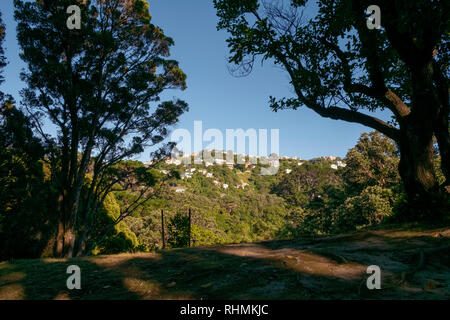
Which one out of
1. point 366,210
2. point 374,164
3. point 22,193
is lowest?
point 366,210

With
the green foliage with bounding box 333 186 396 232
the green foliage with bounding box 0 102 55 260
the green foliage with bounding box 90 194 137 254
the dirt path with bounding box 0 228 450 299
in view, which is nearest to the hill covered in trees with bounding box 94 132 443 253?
the green foliage with bounding box 333 186 396 232

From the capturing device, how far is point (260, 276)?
226 centimetres

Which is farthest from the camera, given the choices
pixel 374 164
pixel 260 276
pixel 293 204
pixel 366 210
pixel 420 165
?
pixel 293 204

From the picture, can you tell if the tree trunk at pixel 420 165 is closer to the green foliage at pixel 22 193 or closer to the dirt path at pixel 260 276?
the dirt path at pixel 260 276

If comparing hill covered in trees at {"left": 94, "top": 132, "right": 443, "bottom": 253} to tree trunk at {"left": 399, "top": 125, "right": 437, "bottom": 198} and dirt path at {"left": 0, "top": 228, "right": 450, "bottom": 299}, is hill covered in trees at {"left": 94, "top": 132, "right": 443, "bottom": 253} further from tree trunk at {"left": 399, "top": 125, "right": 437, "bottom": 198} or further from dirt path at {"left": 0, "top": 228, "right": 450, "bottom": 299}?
dirt path at {"left": 0, "top": 228, "right": 450, "bottom": 299}

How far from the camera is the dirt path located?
189 centimetres

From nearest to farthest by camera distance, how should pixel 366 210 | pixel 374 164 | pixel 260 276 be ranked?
1. pixel 260 276
2. pixel 366 210
3. pixel 374 164

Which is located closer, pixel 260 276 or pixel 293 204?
pixel 260 276

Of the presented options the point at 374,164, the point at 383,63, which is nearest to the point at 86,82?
the point at 383,63

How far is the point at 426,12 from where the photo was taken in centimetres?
382

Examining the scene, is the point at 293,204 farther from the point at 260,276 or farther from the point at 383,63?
the point at 260,276
